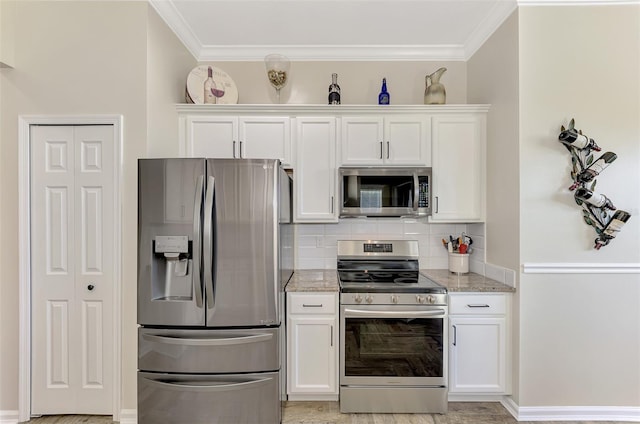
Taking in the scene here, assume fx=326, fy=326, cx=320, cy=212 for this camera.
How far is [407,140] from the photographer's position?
2.91 metres

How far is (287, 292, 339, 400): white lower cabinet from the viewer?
2502 mm

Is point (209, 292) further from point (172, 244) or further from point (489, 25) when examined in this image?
point (489, 25)

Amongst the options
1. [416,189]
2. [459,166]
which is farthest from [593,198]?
[416,189]

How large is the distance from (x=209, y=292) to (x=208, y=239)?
0.35 metres

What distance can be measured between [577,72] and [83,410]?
436cm

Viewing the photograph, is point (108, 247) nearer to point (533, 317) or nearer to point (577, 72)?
point (533, 317)

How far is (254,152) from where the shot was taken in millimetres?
2902

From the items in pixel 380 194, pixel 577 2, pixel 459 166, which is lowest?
pixel 380 194

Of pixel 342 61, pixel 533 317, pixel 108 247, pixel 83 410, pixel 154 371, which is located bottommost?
pixel 83 410

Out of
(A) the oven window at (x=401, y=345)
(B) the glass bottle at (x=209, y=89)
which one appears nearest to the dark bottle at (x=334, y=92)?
(B) the glass bottle at (x=209, y=89)

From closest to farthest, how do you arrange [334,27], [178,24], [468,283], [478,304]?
Answer: 1. [478,304]
2. [468,283]
3. [178,24]
4. [334,27]

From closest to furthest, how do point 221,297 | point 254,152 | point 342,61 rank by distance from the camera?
point 221,297 < point 254,152 < point 342,61

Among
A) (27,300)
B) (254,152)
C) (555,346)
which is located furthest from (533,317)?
(27,300)

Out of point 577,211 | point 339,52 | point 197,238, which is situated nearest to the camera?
point 197,238
